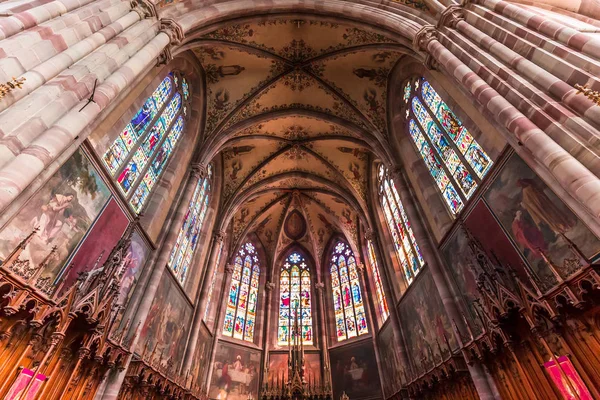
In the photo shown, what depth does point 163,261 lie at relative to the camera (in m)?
9.34

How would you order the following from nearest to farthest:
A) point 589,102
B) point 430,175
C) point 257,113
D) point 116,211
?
point 589,102 < point 116,211 < point 430,175 < point 257,113

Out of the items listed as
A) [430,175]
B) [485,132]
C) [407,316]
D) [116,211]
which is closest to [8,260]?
[116,211]

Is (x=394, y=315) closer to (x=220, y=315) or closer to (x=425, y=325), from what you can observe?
(x=425, y=325)

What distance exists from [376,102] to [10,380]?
1340 centimetres

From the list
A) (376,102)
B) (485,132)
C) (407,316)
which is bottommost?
(407,316)

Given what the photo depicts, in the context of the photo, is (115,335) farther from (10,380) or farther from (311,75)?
(311,75)

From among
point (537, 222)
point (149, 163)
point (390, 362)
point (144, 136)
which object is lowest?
point (537, 222)

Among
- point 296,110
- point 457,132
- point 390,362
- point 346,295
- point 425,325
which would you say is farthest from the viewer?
point 346,295

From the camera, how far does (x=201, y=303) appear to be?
12.9 metres

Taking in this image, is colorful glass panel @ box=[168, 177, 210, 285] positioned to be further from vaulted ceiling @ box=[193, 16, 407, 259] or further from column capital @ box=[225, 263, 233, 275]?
column capital @ box=[225, 263, 233, 275]

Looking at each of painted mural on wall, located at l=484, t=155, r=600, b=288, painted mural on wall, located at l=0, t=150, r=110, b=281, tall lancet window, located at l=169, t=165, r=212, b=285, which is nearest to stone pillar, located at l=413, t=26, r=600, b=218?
painted mural on wall, located at l=484, t=155, r=600, b=288

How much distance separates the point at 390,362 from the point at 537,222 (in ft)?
31.4

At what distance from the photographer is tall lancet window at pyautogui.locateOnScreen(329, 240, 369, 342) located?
53.7ft

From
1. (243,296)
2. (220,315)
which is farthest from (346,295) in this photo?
(220,315)
